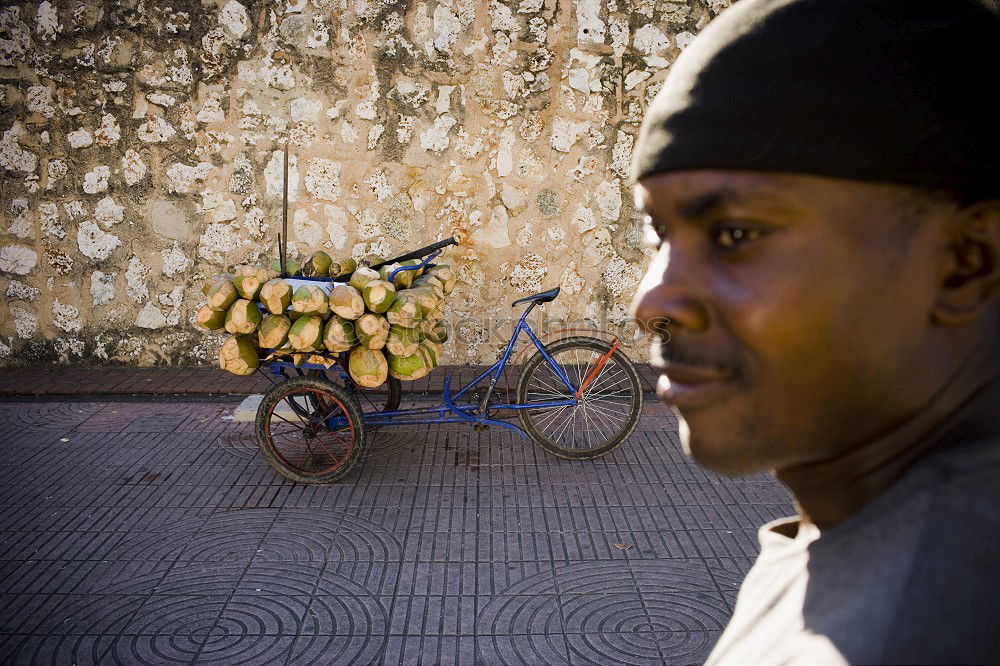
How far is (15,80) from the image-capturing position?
6.52 metres

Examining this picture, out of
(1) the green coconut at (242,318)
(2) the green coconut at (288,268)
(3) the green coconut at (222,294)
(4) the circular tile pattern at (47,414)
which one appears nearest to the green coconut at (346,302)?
(1) the green coconut at (242,318)

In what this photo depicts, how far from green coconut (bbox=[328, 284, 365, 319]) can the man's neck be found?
12.4ft

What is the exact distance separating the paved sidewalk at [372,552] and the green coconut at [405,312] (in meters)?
1.05

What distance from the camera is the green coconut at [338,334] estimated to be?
14.4ft

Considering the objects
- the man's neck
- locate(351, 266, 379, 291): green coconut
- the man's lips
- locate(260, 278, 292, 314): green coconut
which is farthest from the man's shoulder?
locate(260, 278, 292, 314): green coconut

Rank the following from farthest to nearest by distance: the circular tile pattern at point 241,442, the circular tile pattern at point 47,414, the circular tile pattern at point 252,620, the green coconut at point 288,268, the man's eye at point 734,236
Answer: the circular tile pattern at point 47,414 < the circular tile pattern at point 241,442 < the green coconut at point 288,268 < the circular tile pattern at point 252,620 < the man's eye at point 734,236

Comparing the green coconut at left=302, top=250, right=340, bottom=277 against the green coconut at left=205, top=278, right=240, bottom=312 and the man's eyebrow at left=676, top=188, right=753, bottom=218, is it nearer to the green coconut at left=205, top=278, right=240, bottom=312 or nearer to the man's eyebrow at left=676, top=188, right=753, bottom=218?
the green coconut at left=205, top=278, right=240, bottom=312

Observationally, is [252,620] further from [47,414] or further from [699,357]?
[47,414]

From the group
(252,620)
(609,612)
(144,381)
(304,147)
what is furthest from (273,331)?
(144,381)

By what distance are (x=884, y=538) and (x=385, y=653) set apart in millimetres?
2734

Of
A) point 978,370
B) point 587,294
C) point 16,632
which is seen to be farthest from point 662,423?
point 978,370

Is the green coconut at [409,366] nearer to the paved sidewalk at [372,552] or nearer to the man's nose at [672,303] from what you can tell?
the paved sidewalk at [372,552]

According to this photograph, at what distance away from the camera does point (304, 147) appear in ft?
21.9

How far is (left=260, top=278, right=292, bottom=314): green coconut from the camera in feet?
14.3
